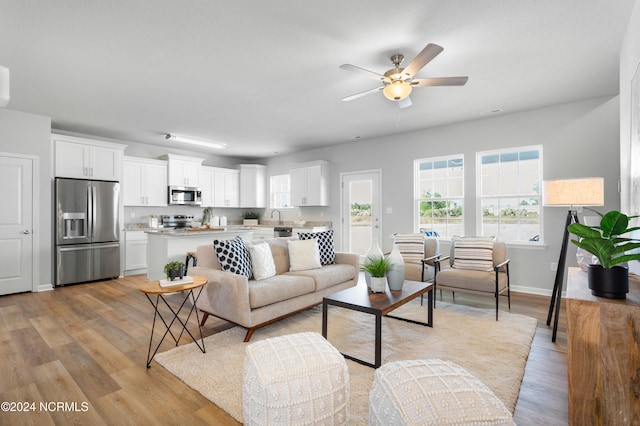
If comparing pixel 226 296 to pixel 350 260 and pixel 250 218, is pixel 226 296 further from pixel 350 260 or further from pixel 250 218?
pixel 250 218

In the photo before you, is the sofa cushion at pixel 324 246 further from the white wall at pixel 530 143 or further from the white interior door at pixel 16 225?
the white interior door at pixel 16 225

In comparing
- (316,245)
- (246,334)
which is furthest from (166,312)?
(316,245)

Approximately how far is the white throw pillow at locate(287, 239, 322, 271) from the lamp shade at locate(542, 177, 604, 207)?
259cm

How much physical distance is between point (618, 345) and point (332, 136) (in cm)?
527

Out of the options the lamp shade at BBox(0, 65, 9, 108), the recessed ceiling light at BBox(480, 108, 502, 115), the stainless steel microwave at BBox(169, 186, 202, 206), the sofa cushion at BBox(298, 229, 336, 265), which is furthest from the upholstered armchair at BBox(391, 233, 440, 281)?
the stainless steel microwave at BBox(169, 186, 202, 206)

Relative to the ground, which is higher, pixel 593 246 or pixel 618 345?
pixel 593 246

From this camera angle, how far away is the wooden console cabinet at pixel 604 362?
1301 millimetres

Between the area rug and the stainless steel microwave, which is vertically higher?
the stainless steel microwave

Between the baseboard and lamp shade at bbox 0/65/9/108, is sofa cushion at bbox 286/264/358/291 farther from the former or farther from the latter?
the baseboard

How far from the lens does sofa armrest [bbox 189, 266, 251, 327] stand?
2.76 meters

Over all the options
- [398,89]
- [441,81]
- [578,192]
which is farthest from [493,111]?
[398,89]

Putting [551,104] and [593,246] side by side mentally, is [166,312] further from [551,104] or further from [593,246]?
A: [551,104]

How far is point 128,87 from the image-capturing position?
3689 millimetres

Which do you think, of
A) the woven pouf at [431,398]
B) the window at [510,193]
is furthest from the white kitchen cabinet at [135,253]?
the window at [510,193]
